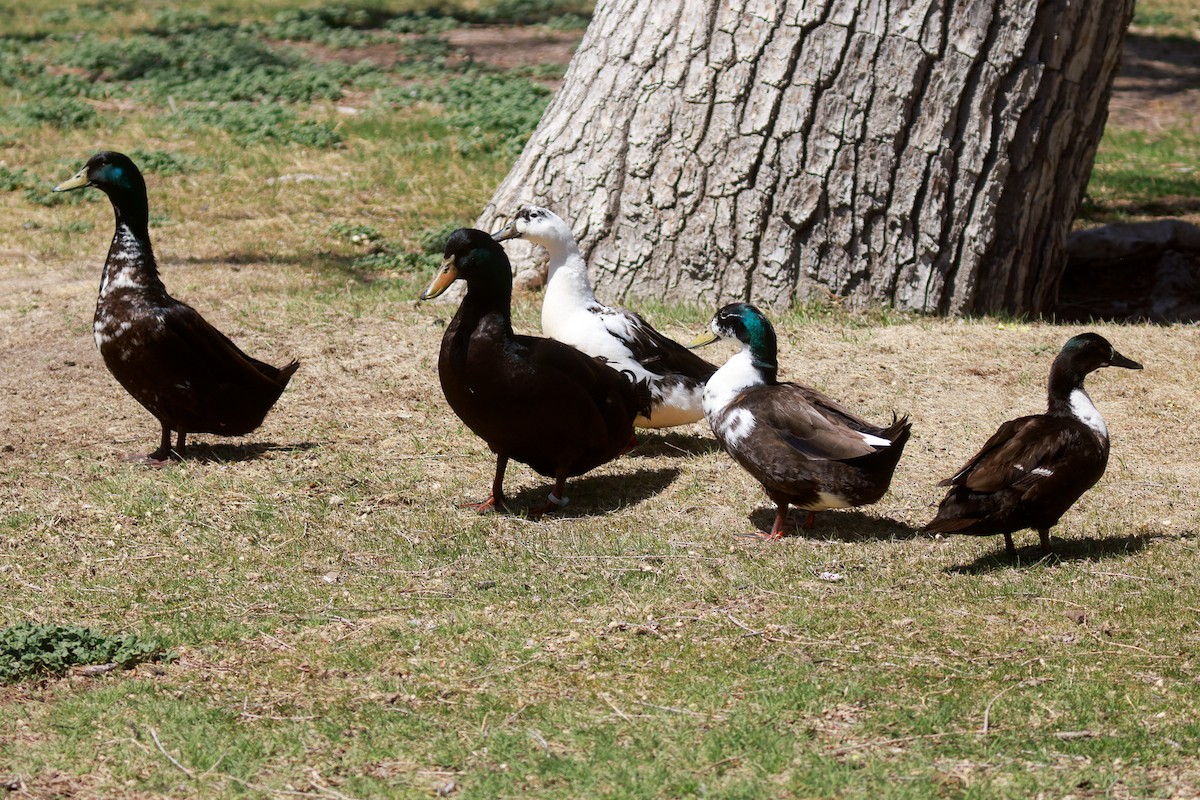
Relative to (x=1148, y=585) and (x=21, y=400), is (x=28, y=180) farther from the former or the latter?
(x=1148, y=585)

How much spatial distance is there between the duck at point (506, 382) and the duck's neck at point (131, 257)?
5.35ft

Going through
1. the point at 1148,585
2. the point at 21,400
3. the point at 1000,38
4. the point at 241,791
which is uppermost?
the point at 1000,38

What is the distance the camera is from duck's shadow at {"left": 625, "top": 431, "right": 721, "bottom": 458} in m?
7.35

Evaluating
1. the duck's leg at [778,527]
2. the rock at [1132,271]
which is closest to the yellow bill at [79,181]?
the duck's leg at [778,527]

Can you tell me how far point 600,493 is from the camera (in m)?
6.80

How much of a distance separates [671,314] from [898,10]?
243 centimetres

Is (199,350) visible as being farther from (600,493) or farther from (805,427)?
(805,427)

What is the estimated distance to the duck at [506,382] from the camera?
6.08 m

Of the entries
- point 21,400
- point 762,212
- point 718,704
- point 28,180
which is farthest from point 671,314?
point 28,180

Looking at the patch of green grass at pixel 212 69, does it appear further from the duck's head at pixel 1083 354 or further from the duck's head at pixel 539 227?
the duck's head at pixel 1083 354

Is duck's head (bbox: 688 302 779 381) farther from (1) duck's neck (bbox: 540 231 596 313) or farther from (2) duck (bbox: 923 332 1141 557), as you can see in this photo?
(1) duck's neck (bbox: 540 231 596 313)

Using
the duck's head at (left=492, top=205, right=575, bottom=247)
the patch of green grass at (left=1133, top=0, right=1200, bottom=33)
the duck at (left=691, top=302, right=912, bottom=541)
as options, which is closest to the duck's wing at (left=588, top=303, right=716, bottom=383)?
the duck's head at (left=492, top=205, right=575, bottom=247)

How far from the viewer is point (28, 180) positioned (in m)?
12.4

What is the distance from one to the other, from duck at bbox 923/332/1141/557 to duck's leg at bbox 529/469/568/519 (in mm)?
1790
